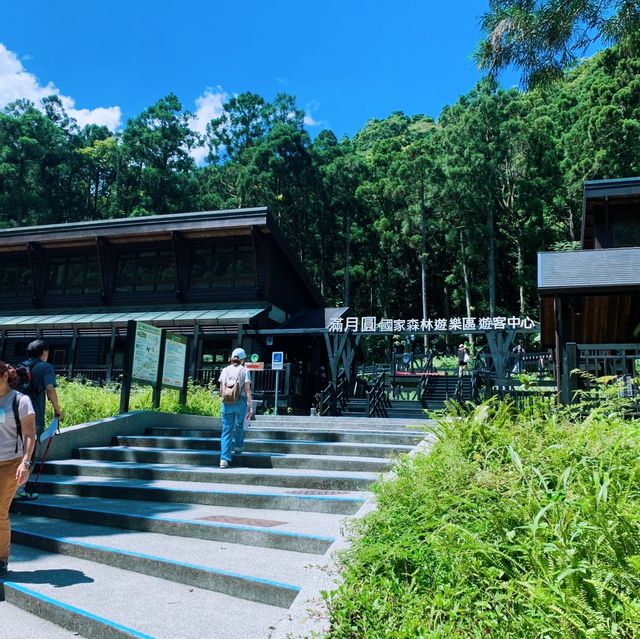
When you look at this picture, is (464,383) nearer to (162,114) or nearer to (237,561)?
(237,561)

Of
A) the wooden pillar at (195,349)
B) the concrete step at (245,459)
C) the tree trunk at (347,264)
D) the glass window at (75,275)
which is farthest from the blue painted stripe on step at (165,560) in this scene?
the tree trunk at (347,264)

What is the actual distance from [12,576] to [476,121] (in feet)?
115

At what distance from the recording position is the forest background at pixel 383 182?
3441 cm

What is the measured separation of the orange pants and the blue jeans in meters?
3.06

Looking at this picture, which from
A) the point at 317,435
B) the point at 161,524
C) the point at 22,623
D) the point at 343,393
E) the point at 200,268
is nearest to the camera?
the point at 22,623

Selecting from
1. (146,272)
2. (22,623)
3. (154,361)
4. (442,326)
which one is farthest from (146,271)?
(22,623)

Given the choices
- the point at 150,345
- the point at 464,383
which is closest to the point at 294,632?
the point at 150,345

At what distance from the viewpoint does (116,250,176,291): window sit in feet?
79.6

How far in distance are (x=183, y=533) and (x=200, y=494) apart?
956mm

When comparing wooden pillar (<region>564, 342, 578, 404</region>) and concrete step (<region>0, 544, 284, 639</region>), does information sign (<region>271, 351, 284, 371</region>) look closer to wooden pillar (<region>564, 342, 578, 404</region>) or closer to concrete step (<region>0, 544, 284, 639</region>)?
wooden pillar (<region>564, 342, 578, 404</region>)

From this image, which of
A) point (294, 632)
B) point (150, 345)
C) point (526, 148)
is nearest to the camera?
point (294, 632)

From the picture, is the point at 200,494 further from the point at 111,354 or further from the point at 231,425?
the point at 111,354

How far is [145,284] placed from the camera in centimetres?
2442

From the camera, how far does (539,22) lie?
12.1 m
